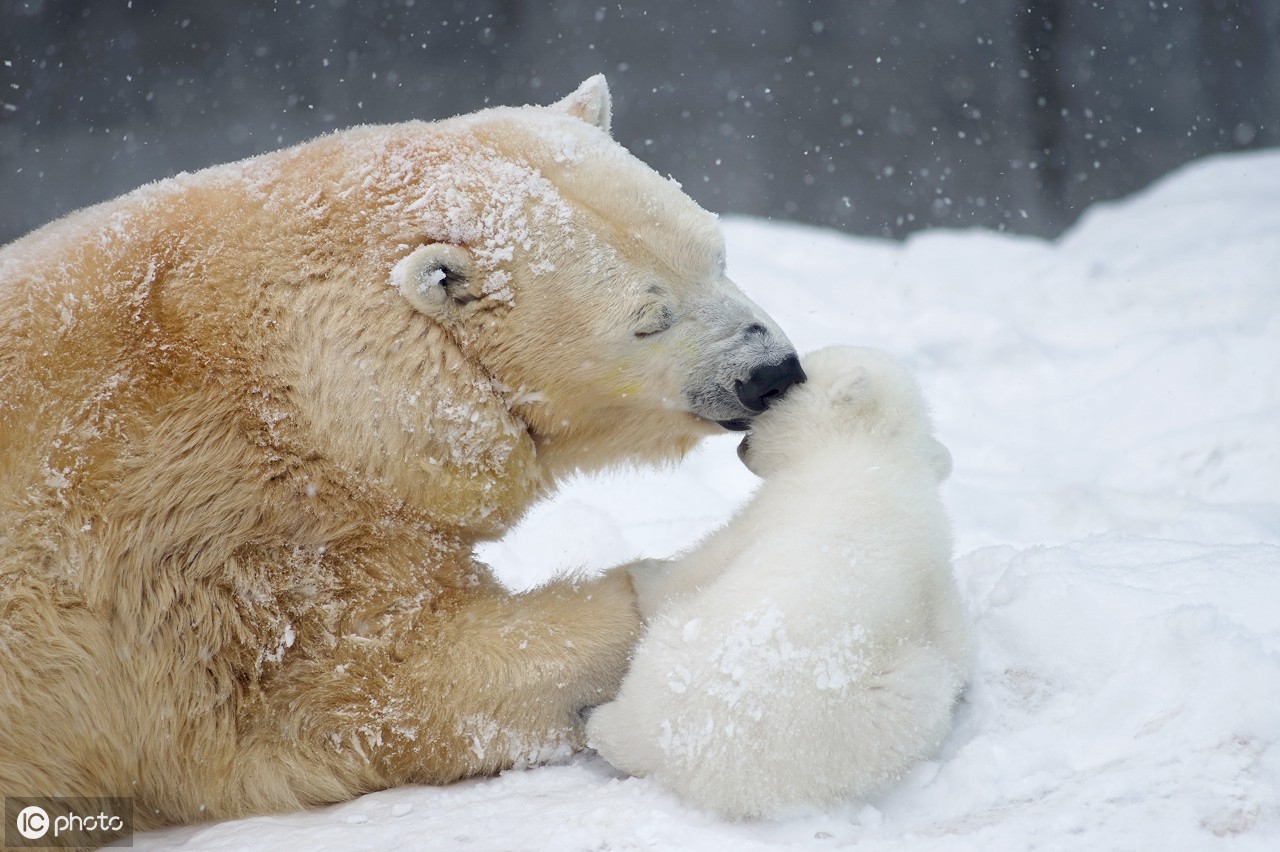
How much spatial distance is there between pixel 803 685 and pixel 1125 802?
1.78ft

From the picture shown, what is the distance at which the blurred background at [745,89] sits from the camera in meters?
7.55

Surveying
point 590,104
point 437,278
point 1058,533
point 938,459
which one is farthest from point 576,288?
point 1058,533

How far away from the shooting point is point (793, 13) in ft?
28.2

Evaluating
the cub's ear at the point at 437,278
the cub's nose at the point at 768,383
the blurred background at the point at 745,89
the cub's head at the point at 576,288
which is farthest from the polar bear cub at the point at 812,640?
the blurred background at the point at 745,89

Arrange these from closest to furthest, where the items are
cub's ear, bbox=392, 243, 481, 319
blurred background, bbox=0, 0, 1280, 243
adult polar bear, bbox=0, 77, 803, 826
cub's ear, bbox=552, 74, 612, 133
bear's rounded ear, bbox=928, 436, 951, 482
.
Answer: adult polar bear, bbox=0, 77, 803, 826
cub's ear, bbox=392, 243, 481, 319
bear's rounded ear, bbox=928, 436, 951, 482
cub's ear, bbox=552, 74, 612, 133
blurred background, bbox=0, 0, 1280, 243

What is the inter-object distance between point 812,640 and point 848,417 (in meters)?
0.61

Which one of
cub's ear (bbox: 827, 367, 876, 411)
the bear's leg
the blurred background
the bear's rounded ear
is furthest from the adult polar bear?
the blurred background

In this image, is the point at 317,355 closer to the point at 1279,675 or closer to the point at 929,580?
the point at 929,580

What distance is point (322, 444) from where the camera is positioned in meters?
2.31

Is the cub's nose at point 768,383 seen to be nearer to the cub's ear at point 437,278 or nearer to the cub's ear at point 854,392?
the cub's ear at point 854,392

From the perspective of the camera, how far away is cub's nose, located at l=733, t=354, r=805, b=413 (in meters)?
2.53

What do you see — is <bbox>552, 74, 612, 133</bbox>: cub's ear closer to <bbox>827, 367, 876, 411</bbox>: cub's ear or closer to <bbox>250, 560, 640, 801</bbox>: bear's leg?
<bbox>827, 367, 876, 411</bbox>: cub's ear

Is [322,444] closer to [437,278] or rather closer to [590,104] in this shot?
[437,278]

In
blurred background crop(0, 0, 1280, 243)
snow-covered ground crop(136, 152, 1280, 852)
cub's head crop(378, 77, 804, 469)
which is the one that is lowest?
snow-covered ground crop(136, 152, 1280, 852)
